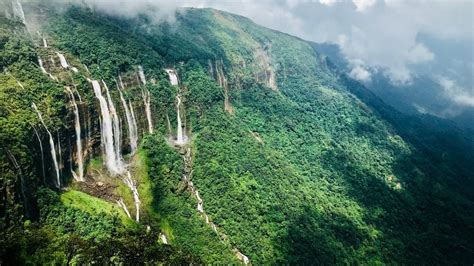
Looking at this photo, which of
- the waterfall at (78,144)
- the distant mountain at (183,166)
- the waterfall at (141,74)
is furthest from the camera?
the waterfall at (141,74)

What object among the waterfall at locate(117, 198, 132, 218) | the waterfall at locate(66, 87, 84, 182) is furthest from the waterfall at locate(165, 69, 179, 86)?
the waterfall at locate(117, 198, 132, 218)

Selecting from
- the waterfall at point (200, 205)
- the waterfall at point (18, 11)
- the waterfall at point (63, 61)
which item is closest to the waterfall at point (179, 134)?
the waterfall at point (200, 205)

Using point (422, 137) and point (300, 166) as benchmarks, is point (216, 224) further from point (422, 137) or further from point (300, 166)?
point (422, 137)

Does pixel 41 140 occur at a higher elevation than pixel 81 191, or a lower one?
higher

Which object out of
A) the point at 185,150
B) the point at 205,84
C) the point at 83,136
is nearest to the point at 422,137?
the point at 205,84

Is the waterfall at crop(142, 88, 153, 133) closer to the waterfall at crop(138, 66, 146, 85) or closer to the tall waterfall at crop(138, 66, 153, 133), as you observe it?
the tall waterfall at crop(138, 66, 153, 133)

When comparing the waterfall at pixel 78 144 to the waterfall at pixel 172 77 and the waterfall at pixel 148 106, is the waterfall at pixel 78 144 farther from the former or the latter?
the waterfall at pixel 172 77

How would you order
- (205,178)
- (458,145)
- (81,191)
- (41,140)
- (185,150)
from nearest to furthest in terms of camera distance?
(41,140)
(81,191)
(205,178)
(185,150)
(458,145)
